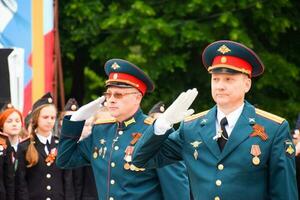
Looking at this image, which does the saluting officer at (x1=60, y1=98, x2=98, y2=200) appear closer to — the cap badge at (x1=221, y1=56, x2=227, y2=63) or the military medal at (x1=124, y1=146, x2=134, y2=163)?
the military medal at (x1=124, y1=146, x2=134, y2=163)

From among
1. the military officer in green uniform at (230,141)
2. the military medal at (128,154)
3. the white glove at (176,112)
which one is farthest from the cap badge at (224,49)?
the military medal at (128,154)

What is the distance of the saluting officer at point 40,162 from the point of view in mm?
11273

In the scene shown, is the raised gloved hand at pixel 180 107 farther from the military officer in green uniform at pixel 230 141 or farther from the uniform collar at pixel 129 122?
the uniform collar at pixel 129 122

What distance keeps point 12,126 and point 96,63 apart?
980cm

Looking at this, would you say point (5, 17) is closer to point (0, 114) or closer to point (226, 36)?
point (0, 114)

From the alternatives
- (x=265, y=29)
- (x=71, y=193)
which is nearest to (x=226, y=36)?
(x=265, y=29)

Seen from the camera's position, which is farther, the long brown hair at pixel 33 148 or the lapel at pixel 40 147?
the lapel at pixel 40 147

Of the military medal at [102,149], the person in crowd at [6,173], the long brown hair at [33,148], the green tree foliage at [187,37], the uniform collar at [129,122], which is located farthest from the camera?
the green tree foliage at [187,37]

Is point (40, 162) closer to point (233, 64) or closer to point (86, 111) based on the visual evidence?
point (86, 111)

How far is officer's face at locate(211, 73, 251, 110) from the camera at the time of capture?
6887 mm

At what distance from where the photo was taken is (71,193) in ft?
38.5

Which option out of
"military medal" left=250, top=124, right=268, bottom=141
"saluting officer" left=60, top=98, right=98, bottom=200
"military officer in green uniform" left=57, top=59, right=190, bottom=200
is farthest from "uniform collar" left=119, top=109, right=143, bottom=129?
"saluting officer" left=60, top=98, right=98, bottom=200

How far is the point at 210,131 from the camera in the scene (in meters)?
7.07

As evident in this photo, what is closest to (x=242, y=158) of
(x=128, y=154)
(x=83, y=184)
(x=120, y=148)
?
(x=128, y=154)
